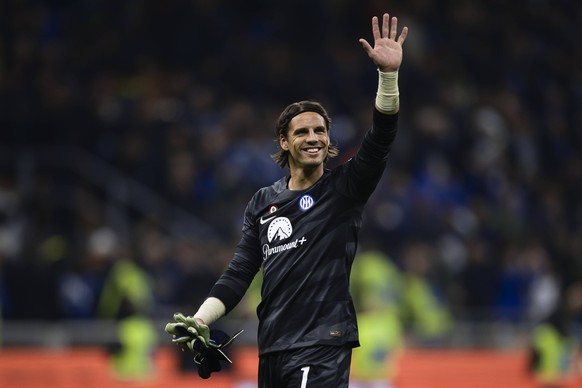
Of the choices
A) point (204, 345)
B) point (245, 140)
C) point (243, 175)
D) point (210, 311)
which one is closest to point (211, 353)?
point (204, 345)

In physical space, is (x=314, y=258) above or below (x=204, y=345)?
above

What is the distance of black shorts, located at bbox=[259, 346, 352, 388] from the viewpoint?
16.6 ft

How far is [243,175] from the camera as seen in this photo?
15.4 meters

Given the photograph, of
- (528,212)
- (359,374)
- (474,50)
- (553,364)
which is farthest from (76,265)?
(474,50)

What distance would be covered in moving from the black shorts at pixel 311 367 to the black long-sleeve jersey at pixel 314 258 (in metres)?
0.03

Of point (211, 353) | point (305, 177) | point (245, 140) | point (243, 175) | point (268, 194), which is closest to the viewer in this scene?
point (211, 353)

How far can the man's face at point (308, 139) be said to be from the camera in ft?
17.1

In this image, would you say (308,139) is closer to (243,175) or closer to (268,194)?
(268,194)

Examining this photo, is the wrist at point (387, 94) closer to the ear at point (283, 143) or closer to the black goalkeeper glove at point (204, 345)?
the ear at point (283, 143)

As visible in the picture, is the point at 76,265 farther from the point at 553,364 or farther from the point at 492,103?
the point at 492,103

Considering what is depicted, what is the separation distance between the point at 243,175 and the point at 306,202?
33.2ft

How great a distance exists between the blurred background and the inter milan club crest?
6.39 m

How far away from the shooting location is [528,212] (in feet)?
56.4

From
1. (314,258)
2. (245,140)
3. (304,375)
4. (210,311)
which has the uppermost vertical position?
(245,140)
